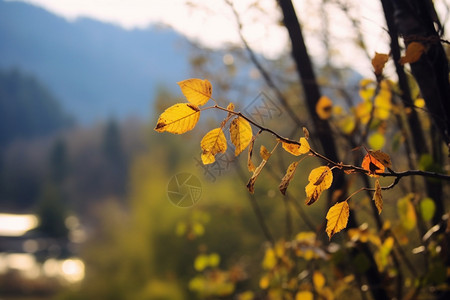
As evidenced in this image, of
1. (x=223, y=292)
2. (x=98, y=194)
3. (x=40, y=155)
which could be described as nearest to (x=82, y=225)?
(x=98, y=194)

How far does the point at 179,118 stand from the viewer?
1.47 feet

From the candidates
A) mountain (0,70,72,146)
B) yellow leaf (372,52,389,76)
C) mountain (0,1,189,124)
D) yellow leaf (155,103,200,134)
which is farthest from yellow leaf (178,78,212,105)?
mountain (0,1,189,124)

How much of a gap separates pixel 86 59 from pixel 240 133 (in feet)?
263

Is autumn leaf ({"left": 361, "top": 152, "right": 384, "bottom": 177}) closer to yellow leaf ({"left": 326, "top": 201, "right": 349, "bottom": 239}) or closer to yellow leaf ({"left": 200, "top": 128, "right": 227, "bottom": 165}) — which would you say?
yellow leaf ({"left": 326, "top": 201, "right": 349, "bottom": 239})

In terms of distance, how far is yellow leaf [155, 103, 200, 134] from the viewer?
1.46ft

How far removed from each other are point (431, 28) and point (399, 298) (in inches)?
33.0

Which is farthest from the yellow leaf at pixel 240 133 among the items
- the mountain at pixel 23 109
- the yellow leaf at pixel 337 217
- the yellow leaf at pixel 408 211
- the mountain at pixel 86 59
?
the mountain at pixel 86 59

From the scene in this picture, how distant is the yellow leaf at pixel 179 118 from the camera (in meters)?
0.44

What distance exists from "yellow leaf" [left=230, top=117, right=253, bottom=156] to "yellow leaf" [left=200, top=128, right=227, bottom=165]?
0.05ft

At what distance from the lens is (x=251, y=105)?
3.68 ft

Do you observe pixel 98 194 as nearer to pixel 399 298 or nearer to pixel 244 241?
pixel 244 241

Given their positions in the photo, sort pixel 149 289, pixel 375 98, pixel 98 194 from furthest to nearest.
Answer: pixel 98 194
pixel 149 289
pixel 375 98

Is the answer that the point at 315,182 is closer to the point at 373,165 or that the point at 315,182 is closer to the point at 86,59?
the point at 373,165

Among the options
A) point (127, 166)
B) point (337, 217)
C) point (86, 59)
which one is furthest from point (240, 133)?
point (86, 59)
